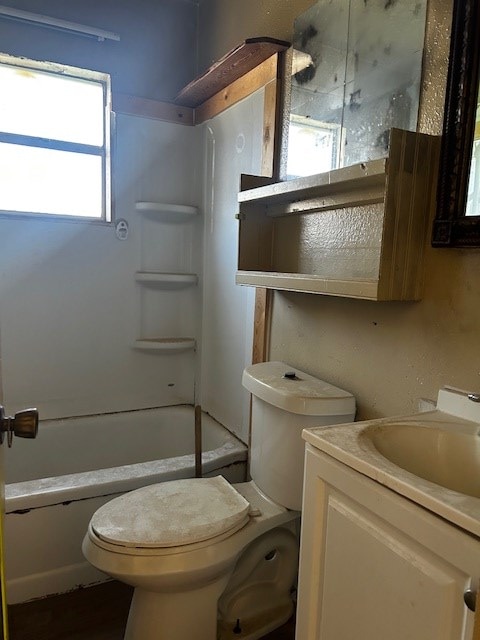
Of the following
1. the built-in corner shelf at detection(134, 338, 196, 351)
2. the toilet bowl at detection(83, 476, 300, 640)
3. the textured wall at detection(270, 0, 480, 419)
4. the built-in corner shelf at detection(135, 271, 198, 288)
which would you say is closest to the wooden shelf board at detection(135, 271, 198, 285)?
the built-in corner shelf at detection(135, 271, 198, 288)

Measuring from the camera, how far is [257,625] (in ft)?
5.09

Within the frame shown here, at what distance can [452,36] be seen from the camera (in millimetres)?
1073

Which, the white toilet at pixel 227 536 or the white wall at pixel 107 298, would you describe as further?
the white wall at pixel 107 298

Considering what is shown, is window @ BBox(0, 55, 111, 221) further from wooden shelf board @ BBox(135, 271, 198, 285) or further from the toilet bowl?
the toilet bowl

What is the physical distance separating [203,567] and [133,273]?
1.61 meters

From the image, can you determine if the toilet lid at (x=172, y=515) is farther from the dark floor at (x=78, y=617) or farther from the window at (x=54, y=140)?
the window at (x=54, y=140)

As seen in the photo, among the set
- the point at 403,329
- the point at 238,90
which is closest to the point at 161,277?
the point at 238,90

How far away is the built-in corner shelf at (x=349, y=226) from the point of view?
3.75 ft

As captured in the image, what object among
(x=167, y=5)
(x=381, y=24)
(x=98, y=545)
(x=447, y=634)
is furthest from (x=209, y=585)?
(x=167, y=5)

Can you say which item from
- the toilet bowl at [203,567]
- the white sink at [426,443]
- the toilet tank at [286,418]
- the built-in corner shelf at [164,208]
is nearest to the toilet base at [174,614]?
the toilet bowl at [203,567]

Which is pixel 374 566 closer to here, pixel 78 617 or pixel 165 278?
pixel 78 617

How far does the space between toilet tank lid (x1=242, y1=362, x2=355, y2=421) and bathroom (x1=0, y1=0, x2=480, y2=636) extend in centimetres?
16

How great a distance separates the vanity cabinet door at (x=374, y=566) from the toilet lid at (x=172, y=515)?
0.37 metres

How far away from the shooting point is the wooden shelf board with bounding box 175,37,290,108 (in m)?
1.75
